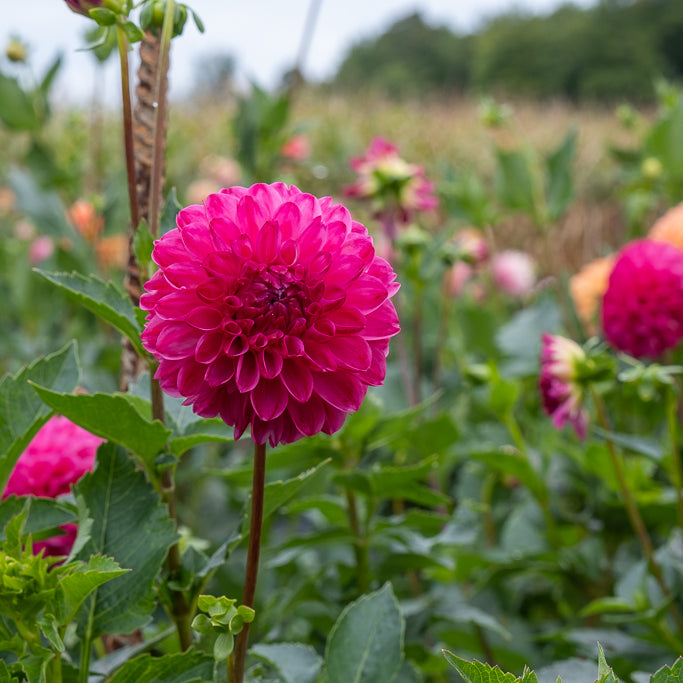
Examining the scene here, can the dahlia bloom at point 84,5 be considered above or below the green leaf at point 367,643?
above

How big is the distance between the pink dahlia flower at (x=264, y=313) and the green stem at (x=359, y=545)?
373 millimetres

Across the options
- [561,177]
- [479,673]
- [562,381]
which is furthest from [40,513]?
[561,177]

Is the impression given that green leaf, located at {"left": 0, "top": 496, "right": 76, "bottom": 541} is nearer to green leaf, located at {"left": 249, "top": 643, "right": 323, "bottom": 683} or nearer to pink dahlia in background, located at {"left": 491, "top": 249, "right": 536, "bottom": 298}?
green leaf, located at {"left": 249, "top": 643, "right": 323, "bottom": 683}

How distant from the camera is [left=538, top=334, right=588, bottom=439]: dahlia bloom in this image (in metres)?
0.78

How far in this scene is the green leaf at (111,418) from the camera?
0.48 meters

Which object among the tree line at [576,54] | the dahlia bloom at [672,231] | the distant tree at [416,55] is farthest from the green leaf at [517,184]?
the distant tree at [416,55]

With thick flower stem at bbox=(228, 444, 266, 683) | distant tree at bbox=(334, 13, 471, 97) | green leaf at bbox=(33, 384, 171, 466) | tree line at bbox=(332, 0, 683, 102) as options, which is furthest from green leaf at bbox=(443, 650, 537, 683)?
distant tree at bbox=(334, 13, 471, 97)

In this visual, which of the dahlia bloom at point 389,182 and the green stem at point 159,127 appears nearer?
the green stem at point 159,127

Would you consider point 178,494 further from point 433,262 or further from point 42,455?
point 42,455

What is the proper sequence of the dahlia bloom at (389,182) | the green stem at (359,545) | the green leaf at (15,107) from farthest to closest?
the green leaf at (15,107), the dahlia bloom at (389,182), the green stem at (359,545)

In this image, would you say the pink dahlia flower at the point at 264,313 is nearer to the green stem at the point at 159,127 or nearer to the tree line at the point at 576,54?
the green stem at the point at 159,127

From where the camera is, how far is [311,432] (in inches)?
16.4

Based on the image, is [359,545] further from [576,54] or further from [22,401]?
[576,54]

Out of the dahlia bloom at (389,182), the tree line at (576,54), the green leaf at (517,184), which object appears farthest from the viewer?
the tree line at (576,54)
